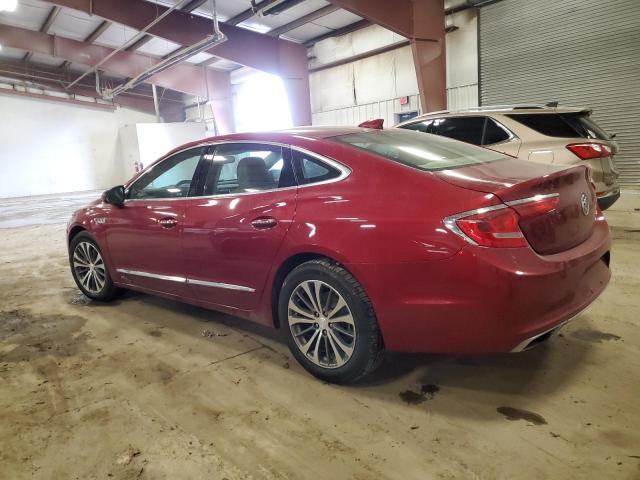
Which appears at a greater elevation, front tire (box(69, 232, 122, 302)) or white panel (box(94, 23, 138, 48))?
white panel (box(94, 23, 138, 48))

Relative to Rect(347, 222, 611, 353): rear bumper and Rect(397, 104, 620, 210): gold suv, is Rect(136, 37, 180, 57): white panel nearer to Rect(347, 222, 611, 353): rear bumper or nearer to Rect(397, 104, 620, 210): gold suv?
Rect(397, 104, 620, 210): gold suv

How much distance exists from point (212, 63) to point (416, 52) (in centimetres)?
929

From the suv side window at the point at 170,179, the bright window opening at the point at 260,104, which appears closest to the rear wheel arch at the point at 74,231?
the suv side window at the point at 170,179

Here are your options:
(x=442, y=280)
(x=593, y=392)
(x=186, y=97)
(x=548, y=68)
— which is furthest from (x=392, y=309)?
(x=186, y=97)

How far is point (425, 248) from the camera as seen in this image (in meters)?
1.98

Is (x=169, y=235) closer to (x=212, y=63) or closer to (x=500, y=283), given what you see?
(x=500, y=283)

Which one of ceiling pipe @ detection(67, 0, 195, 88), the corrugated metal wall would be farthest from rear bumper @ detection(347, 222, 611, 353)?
ceiling pipe @ detection(67, 0, 195, 88)

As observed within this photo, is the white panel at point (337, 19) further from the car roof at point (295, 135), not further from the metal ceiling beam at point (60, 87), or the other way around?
the metal ceiling beam at point (60, 87)

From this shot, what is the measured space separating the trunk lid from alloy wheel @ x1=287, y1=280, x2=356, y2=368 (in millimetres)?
818

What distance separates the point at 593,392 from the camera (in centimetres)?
220

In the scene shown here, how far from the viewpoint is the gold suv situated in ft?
14.7

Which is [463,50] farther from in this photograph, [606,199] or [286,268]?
[286,268]

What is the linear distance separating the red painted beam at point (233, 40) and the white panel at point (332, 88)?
1128mm

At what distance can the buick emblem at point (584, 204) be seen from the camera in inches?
89.0
